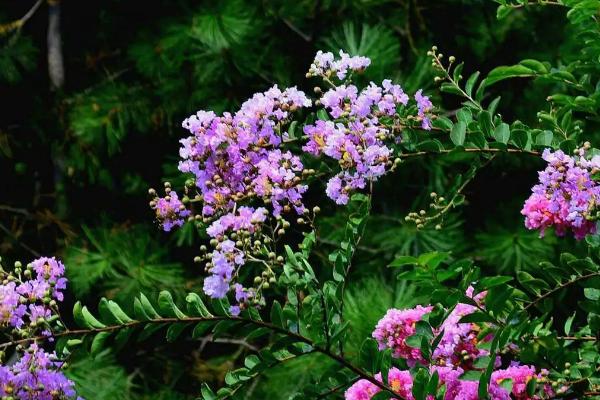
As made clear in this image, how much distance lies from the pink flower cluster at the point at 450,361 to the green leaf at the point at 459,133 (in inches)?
6.8

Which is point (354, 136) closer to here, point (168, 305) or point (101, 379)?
point (168, 305)

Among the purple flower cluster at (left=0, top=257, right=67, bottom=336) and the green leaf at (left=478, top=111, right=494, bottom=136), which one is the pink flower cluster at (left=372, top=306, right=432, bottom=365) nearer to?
the green leaf at (left=478, top=111, right=494, bottom=136)

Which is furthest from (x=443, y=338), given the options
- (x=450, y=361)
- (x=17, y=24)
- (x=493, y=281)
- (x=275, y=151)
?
(x=17, y=24)

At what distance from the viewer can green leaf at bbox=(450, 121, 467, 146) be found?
45.7 inches

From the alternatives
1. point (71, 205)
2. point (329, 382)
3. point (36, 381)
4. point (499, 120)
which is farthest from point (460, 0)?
point (36, 381)

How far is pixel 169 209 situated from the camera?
1143 millimetres

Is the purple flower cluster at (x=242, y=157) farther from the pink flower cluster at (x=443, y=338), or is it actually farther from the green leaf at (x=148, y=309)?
the pink flower cluster at (x=443, y=338)

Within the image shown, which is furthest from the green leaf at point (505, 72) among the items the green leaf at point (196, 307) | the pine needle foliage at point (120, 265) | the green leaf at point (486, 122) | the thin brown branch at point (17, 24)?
the thin brown branch at point (17, 24)

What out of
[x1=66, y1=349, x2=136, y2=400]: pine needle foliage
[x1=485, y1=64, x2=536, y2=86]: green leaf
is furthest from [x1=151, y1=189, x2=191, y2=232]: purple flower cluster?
[x1=66, y1=349, x2=136, y2=400]: pine needle foliage

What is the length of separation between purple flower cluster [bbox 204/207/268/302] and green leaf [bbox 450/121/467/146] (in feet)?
0.81

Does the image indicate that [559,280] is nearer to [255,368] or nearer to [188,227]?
[255,368]

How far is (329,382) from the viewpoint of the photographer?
1166 mm

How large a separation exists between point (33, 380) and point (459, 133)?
1.70 ft

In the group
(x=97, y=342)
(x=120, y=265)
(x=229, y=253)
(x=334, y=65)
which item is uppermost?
(x=334, y=65)
